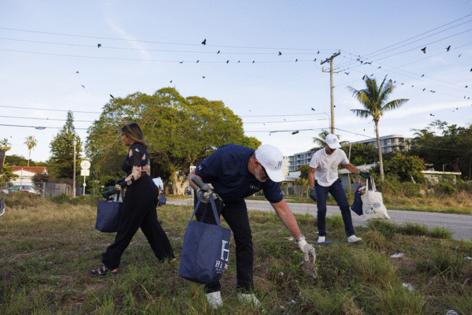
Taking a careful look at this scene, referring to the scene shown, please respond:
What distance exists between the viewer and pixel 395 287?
3166mm

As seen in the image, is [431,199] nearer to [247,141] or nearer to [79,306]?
[247,141]

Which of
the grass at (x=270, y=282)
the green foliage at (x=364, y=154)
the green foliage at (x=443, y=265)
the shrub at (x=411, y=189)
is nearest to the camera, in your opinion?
the grass at (x=270, y=282)

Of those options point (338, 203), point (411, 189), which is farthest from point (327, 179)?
point (411, 189)

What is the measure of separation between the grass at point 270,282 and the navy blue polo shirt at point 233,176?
2.60ft

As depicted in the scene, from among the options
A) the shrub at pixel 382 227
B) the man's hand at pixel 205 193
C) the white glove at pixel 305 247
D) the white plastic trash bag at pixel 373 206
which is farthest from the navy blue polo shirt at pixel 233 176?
the shrub at pixel 382 227

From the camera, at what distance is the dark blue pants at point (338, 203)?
5.73m

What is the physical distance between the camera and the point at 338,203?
584 centimetres

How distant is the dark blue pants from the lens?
573 cm

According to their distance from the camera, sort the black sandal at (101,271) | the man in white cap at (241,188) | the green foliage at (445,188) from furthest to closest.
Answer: the green foliage at (445,188) < the black sandal at (101,271) < the man in white cap at (241,188)

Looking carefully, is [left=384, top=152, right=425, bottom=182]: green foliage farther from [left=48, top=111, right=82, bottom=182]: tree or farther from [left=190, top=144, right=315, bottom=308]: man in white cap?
[left=48, top=111, right=82, bottom=182]: tree

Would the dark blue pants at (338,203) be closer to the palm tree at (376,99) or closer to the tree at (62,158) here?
the palm tree at (376,99)

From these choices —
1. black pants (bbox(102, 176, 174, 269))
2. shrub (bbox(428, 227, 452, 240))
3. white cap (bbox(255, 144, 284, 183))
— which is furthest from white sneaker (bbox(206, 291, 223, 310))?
shrub (bbox(428, 227, 452, 240))

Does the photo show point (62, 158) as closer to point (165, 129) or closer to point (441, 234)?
point (165, 129)

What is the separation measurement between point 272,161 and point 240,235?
2.49 feet
